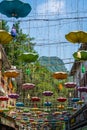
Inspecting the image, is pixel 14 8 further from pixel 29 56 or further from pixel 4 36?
pixel 29 56

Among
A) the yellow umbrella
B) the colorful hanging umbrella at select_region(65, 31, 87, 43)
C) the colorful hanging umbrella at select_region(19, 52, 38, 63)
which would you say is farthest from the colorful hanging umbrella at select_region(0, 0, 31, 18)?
the colorful hanging umbrella at select_region(19, 52, 38, 63)

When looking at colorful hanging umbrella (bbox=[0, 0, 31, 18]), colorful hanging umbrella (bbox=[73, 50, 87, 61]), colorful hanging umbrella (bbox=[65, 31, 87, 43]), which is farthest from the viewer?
colorful hanging umbrella (bbox=[73, 50, 87, 61])

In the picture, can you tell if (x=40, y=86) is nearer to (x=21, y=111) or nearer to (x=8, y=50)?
(x=8, y=50)

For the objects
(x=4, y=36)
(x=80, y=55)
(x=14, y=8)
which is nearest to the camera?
(x=14, y=8)

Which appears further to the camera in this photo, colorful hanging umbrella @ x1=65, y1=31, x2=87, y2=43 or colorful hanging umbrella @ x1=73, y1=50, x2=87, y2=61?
colorful hanging umbrella @ x1=73, y1=50, x2=87, y2=61

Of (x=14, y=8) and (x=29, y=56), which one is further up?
(x=14, y=8)

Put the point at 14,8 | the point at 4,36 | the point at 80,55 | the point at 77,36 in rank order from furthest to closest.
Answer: the point at 80,55 < the point at 77,36 < the point at 4,36 < the point at 14,8

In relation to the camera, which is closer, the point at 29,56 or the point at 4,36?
the point at 4,36

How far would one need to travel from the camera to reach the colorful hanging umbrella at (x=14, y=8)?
12.5 metres

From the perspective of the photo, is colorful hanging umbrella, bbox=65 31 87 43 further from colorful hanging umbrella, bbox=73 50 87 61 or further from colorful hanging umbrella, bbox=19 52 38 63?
colorful hanging umbrella, bbox=19 52 38 63

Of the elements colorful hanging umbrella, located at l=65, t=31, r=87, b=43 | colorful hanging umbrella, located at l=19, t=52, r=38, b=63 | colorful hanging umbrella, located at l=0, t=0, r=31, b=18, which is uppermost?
colorful hanging umbrella, located at l=0, t=0, r=31, b=18

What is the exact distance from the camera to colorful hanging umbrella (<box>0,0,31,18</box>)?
1251 cm

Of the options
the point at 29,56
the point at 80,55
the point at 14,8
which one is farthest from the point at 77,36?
the point at 14,8

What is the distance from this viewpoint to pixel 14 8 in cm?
1263
